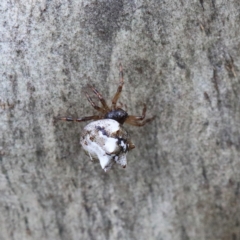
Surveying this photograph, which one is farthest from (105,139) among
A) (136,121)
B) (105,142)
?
(136,121)

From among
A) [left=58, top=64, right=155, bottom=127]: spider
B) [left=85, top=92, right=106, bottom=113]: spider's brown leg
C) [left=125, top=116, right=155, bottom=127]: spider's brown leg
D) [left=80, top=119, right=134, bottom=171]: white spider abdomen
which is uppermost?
[left=85, top=92, right=106, bottom=113]: spider's brown leg

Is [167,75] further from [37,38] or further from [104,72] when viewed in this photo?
[37,38]

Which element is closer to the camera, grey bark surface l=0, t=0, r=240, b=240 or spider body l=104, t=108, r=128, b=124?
grey bark surface l=0, t=0, r=240, b=240

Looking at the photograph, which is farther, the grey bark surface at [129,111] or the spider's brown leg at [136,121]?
the spider's brown leg at [136,121]

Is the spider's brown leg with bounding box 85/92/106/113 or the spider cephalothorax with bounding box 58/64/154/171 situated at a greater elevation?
the spider's brown leg with bounding box 85/92/106/113

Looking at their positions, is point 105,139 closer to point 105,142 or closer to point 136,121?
point 105,142

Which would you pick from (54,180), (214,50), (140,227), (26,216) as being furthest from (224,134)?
(26,216)
